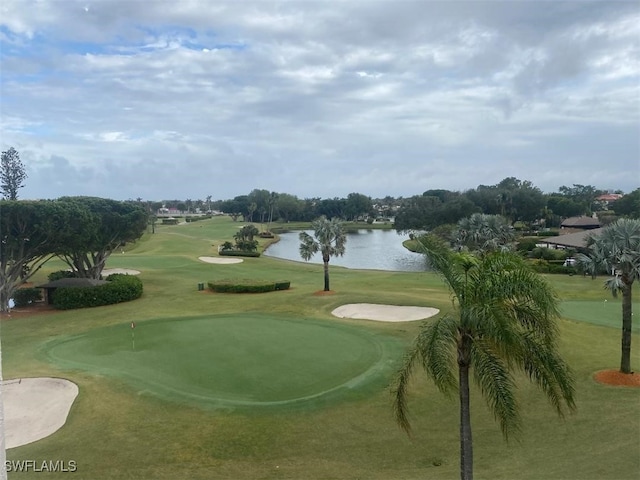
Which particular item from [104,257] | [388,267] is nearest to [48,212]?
[104,257]

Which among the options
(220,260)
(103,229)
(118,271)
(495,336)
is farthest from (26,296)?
(495,336)

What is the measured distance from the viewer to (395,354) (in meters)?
22.3

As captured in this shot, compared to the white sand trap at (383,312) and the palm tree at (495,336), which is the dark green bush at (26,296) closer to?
the white sand trap at (383,312)

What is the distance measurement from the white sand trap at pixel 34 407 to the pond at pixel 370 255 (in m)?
45.1

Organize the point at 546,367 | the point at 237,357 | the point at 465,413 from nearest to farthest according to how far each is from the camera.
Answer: the point at 546,367 < the point at 465,413 < the point at 237,357

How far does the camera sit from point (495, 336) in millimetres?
9375

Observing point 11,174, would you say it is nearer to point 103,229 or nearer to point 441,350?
point 103,229

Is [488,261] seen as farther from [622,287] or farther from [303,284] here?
[303,284]

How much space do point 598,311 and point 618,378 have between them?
13.6 meters

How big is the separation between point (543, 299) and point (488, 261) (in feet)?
4.19

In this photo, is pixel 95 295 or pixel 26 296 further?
pixel 26 296

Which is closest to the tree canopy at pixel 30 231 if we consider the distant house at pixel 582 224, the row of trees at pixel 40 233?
the row of trees at pixel 40 233

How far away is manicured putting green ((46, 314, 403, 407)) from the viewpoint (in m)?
18.5

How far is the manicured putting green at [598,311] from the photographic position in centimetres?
2806
